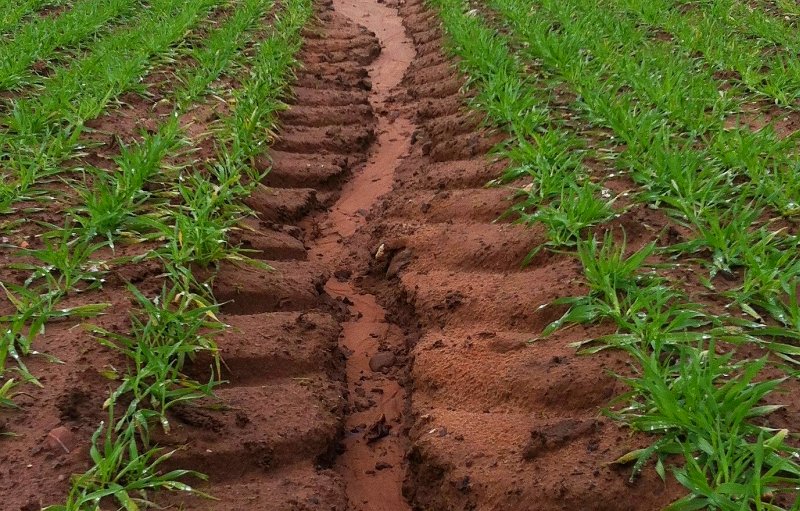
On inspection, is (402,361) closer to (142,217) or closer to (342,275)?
(342,275)

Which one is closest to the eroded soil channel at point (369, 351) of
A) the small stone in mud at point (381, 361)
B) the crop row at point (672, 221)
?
the small stone in mud at point (381, 361)

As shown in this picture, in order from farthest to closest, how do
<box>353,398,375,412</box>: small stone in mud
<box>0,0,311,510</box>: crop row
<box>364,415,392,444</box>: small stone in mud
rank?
<box>353,398,375,412</box>: small stone in mud, <box>364,415,392,444</box>: small stone in mud, <box>0,0,311,510</box>: crop row

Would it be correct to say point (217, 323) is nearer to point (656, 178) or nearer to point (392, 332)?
point (392, 332)

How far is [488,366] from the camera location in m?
2.67

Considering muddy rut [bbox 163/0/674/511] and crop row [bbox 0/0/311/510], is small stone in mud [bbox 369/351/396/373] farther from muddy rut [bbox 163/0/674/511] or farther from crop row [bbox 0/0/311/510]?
crop row [bbox 0/0/311/510]

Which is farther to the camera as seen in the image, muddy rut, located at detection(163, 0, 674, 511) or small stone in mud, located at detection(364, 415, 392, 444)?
small stone in mud, located at detection(364, 415, 392, 444)

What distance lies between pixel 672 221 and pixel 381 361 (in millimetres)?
1380

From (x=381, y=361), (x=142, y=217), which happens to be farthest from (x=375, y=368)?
(x=142, y=217)

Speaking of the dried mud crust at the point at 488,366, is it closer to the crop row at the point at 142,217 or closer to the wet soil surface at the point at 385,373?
the wet soil surface at the point at 385,373

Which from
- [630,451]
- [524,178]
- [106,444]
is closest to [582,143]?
[524,178]

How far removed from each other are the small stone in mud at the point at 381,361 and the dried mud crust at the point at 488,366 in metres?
0.17

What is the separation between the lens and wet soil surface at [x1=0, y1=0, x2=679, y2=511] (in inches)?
85.8

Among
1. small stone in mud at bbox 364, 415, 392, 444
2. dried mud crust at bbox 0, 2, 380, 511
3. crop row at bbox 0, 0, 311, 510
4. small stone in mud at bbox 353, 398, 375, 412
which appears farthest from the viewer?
small stone in mud at bbox 353, 398, 375, 412

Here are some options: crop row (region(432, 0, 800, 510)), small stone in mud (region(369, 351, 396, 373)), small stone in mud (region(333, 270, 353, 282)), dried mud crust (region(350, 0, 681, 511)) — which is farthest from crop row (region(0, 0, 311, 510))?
crop row (region(432, 0, 800, 510))
